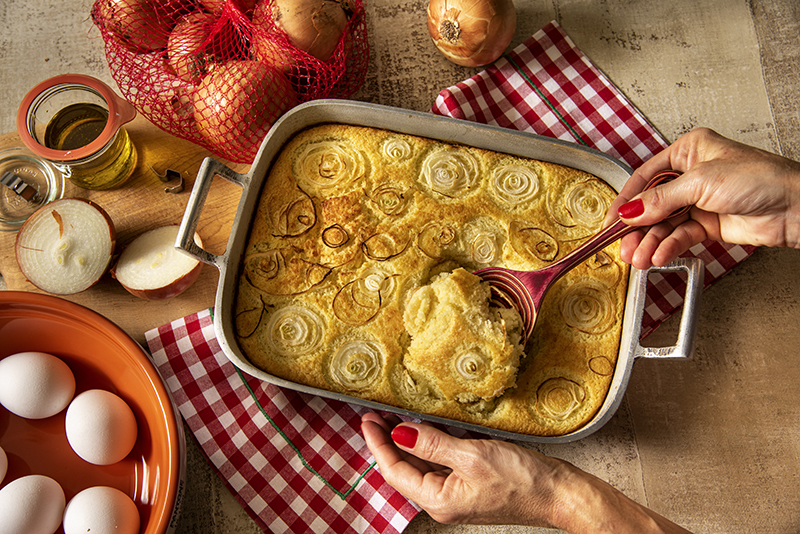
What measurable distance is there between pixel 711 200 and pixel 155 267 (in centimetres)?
205

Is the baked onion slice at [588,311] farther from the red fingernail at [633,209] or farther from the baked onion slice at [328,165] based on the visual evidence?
the baked onion slice at [328,165]

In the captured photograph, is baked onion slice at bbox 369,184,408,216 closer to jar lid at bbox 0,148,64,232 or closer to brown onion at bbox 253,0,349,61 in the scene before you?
brown onion at bbox 253,0,349,61

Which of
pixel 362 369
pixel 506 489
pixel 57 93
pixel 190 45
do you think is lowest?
pixel 506 489

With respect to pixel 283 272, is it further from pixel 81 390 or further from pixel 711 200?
pixel 711 200

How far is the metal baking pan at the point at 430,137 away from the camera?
164 centimetres

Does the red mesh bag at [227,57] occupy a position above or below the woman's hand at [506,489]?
above

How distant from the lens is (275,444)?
190 centimetres

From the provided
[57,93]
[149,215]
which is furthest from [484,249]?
[57,93]

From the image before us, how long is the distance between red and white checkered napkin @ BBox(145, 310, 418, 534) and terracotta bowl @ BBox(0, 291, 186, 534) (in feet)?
0.66

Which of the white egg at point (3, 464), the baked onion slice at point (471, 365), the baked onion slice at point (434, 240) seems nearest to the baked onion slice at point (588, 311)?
the baked onion slice at point (471, 365)

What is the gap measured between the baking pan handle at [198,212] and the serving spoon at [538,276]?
3.30ft

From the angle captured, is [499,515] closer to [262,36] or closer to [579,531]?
[579,531]

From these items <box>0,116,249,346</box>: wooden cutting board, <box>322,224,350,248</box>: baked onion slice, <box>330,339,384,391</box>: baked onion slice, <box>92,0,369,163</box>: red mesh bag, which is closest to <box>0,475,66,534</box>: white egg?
<box>0,116,249,346</box>: wooden cutting board

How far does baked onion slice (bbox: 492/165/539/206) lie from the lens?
74.7 inches
